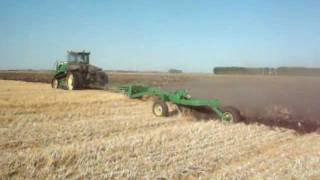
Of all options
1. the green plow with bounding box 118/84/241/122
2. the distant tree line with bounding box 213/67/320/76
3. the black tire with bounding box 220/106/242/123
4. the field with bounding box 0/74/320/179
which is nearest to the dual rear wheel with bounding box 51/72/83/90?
the field with bounding box 0/74/320/179

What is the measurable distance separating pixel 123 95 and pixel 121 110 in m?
3.31

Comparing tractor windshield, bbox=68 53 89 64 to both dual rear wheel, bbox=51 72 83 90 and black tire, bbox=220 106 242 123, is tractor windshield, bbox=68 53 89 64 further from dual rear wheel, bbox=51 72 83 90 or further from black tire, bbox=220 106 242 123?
black tire, bbox=220 106 242 123

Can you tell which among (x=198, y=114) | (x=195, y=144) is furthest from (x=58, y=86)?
(x=195, y=144)

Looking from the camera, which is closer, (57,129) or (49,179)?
(49,179)

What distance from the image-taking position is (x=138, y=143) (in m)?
10.3

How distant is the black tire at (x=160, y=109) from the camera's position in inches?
614

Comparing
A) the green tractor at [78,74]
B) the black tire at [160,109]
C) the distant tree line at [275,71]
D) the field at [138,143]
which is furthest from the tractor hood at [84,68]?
the distant tree line at [275,71]

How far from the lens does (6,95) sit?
17.1 metres

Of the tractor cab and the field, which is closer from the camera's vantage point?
the field

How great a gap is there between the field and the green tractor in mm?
3475

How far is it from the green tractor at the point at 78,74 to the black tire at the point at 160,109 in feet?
20.9

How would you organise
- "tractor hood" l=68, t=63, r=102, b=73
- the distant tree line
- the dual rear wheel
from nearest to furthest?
the dual rear wheel → "tractor hood" l=68, t=63, r=102, b=73 → the distant tree line

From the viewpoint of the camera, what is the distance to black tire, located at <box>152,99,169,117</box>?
15.6 metres

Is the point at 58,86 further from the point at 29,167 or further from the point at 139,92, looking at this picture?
the point at 29,167
